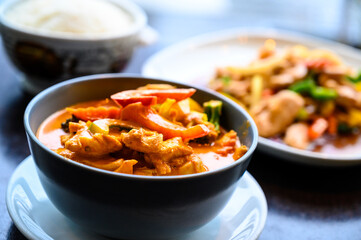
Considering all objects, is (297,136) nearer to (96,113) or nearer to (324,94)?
(324,94)

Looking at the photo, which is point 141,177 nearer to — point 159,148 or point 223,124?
point 159,148

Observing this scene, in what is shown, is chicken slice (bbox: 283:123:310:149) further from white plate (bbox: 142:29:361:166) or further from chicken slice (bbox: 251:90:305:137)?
white plate (bbox: 142:29:361:166)

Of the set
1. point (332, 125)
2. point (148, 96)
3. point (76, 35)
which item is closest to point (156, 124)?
point (148, 96)

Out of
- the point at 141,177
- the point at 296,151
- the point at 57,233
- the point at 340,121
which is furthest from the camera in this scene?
the point at 340,121

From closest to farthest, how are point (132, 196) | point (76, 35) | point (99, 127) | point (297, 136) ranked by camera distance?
1. point (132, 196)
2. point (99, 127)
3. point (297, 136)
4. point (76, 35)

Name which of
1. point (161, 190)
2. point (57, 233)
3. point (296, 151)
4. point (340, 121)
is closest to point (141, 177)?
point (161, 190)
